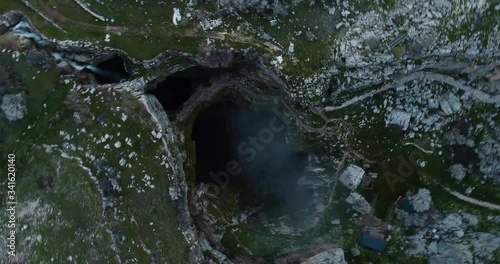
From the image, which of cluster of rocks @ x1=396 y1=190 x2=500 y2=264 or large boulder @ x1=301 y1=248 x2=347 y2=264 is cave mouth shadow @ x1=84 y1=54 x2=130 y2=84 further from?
cluster of rocks @ x1=396 y1=190 x2=500 y2=264

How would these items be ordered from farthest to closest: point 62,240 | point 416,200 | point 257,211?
point 257,211
point 416,200
point 62,240

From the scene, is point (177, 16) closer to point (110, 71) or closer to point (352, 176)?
point (110, 71)

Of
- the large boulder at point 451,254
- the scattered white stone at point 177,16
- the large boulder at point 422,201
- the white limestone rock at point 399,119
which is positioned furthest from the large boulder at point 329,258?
the scattered white stone at point 177,16

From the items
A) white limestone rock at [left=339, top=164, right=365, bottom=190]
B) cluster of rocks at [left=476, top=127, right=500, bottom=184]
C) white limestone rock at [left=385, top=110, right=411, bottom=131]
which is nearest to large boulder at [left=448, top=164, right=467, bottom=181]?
cluster of rocks at [left=476, top=127, right=500, bottom=184]

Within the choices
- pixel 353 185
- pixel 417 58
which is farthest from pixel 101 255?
pixel 417 58

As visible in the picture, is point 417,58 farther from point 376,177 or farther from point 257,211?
point 257,211

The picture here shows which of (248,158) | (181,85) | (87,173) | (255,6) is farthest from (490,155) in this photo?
(87,173)

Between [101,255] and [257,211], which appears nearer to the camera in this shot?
[101,255]
